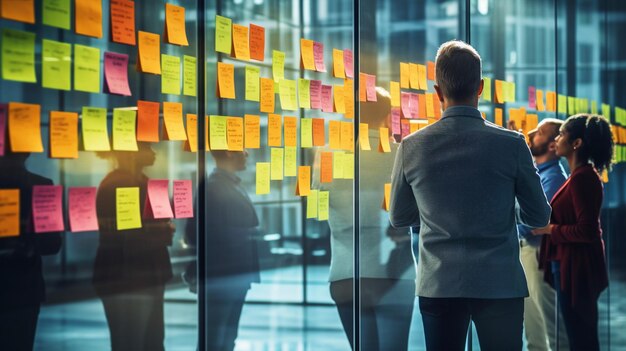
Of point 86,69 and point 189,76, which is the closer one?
point 86,69

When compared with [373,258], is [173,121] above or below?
above

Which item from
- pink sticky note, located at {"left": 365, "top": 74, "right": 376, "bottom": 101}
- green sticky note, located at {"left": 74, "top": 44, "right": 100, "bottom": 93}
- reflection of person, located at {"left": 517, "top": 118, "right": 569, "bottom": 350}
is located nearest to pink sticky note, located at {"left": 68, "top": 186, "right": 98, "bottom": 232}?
green sticky note, located at {"left": 74, "top": 44, "right": 100, "bottom": 93}

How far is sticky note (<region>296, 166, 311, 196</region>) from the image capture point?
327 cm

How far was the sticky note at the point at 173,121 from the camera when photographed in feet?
8.41

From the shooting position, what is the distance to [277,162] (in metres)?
3.10

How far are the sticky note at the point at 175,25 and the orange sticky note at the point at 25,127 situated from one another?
1.87 feet

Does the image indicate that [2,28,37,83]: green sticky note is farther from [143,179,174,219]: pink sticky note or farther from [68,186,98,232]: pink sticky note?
[143,179,174,219]: pink sticky note

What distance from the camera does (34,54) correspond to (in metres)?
2.12

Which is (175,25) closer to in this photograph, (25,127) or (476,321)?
(25,127)

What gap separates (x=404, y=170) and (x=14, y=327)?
46.7 inches

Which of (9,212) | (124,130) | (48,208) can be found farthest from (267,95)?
(9,212)

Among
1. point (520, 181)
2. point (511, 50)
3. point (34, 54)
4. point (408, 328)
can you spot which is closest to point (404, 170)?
point (520, 181)

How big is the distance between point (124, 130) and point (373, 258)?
1640 millimetres

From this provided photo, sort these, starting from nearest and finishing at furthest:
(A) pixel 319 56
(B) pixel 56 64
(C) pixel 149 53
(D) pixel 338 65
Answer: (B) pixel 56 64 → (C) pixel 149 53 → (A) pixel 319 56 → (D) pixel 338 65
